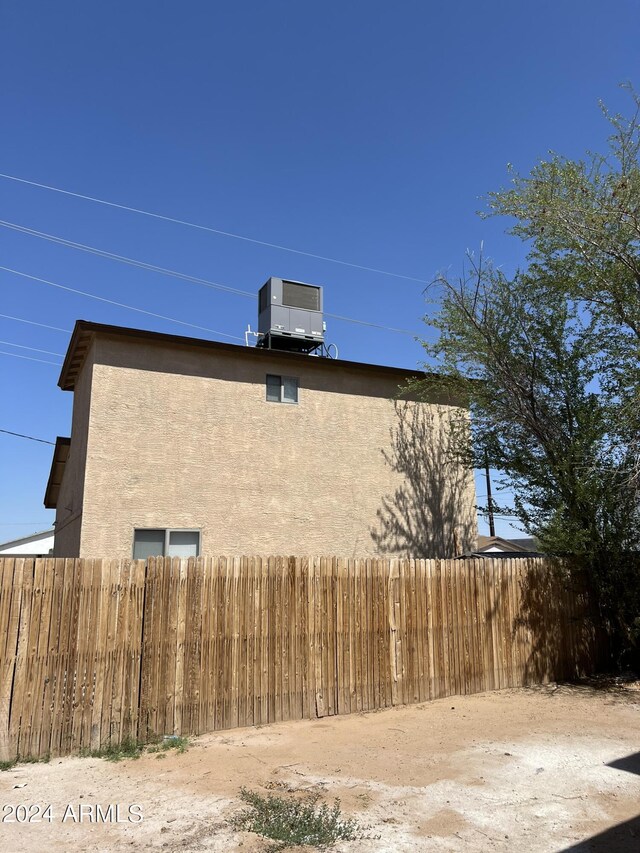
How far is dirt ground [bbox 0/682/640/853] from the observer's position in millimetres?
4625

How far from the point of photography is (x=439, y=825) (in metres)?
4.87

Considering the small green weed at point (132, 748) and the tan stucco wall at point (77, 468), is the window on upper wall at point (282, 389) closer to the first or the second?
the tan stucco wall at point (77, 468)

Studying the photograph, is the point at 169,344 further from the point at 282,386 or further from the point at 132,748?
the point at 132,748

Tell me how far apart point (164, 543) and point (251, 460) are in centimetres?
228

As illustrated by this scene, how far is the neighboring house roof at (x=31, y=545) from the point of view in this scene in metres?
38.6

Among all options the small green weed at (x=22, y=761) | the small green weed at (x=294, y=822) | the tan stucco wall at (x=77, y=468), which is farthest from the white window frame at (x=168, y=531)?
the small green weed at (x=294, y=822)

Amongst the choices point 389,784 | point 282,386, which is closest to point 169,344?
point 282,386

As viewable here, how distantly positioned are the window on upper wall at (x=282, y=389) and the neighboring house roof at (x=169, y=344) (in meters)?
0.43

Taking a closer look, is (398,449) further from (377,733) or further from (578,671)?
(377,733)

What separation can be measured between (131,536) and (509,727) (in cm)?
655

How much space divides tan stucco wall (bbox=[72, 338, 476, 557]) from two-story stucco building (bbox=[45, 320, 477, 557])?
0.07 ft

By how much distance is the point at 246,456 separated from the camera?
12203mm

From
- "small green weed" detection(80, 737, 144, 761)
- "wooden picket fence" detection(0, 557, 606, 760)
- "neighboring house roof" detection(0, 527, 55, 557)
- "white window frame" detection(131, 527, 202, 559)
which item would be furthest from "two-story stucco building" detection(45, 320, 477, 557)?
"neighboring house roof" detection(0, 527, 55, 557)

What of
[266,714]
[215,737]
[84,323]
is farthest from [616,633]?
[84,323]
